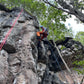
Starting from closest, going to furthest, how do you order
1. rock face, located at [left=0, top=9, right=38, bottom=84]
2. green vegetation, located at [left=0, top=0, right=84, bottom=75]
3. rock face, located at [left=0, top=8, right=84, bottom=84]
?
1. rock face, located at [left=0, top=9, right=38, bottom=84]
2. rock face, located at [left=0, top=8, right=84, bottom=84]
3. green vegetation, located at [left=0, top=0, right=84, bottom=75]

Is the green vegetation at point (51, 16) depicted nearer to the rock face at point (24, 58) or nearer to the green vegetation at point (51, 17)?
the green vegetation at point (51, 17)

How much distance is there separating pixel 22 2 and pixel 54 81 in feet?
40.0

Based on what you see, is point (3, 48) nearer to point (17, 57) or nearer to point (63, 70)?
point (17, 57)

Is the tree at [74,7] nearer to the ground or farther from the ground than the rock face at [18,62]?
farther from the ground

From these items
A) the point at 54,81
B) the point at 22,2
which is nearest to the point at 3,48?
the point at 54,81

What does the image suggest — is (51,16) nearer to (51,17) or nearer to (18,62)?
(51,17)

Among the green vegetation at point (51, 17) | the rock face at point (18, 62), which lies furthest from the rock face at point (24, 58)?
the green vegetation at point (51, 17)

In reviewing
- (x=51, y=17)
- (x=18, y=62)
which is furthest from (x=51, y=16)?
(x=18, y=62)

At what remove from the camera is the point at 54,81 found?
8.20m

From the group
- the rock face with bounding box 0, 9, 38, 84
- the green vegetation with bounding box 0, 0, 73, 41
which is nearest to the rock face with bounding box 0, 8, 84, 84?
the rock face with bounding box 0, 9, 38, 84

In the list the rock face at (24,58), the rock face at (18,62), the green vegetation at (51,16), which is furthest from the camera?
the green vegetation at (51,16)

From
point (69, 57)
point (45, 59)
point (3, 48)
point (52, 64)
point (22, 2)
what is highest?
point (22, 2)

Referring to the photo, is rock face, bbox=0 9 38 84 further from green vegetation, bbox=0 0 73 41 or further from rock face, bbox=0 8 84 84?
green vegetation, bbox=0 0 73 41

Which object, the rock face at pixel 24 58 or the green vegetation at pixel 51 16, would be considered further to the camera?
the green vegetation at pixel 51 16
